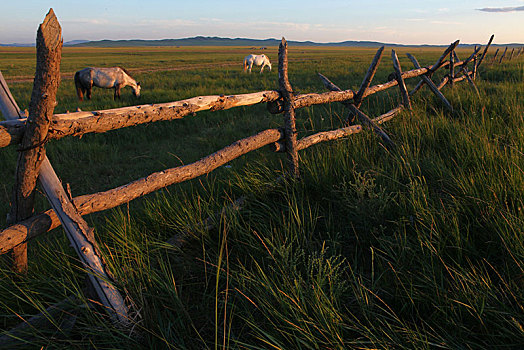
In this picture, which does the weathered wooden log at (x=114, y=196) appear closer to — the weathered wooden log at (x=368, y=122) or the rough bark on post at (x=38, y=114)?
the rough bark on post at (x=38, y=114)

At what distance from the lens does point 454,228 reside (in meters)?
2.09

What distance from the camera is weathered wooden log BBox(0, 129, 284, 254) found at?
1.95 m

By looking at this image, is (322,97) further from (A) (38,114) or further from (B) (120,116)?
(A) (38,114)

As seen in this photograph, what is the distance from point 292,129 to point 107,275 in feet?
8.09

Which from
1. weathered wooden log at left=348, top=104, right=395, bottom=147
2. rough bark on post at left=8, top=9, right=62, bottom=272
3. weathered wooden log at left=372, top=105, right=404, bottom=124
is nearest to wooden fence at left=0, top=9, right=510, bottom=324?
rough bark on post at left=8, top=9, right=62, bottom=272

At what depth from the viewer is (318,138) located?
4.11m

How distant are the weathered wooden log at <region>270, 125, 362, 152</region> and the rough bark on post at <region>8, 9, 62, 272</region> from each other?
228 centimetres

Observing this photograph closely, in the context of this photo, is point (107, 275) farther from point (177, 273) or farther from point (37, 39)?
point (37, 39)

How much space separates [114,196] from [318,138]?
2703 millimetres

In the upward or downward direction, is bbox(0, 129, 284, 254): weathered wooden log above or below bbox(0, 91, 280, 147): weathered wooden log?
below

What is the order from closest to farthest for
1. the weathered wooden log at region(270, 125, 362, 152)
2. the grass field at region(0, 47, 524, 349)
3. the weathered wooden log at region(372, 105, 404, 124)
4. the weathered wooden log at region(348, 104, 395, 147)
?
1. the grass field at region(0, 47, 524, 349)
2. the weathered wooden log at region(270, 125, 362, 152)
3. the weathered wooden log at region(348, 104, 395, 147)
4. the weathered wooden log at region(372, 105, 404, 124)

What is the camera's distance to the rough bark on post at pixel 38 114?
1709mm

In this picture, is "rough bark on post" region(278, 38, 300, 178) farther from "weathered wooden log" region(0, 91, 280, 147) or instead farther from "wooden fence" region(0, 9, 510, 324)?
"wooden fence" region(0, 9, 510, 324)

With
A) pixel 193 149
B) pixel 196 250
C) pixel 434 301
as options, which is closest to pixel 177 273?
pixel 196 250
